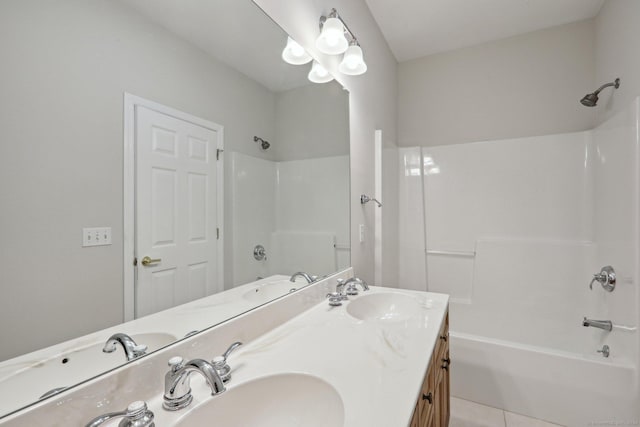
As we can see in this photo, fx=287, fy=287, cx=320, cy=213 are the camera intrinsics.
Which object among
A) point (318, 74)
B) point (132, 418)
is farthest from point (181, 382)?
point (318, 74)

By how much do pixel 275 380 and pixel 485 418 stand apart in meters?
1.68

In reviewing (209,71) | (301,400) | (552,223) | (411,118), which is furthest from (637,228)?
(209,71)

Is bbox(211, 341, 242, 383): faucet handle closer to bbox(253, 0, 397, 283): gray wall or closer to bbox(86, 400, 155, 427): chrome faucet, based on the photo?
bbox(86, 400, 155, 427): chrome faucet

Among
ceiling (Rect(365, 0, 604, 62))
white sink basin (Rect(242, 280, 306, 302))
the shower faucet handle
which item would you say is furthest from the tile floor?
ceiling (Rect(365, 0, 604, 62))

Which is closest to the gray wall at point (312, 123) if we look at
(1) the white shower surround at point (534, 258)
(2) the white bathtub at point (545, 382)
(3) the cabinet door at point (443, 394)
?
(3) the cabinet door at point (443, 394)

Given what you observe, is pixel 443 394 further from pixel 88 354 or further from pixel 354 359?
pixel 88 354

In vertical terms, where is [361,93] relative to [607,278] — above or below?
above

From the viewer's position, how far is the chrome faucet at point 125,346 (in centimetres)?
58

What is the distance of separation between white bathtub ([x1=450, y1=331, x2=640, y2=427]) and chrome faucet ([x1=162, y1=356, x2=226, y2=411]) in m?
1.76

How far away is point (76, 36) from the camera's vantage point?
534mm

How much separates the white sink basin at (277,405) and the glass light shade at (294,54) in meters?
1.18

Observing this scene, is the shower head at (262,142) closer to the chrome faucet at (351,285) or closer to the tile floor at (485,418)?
the chrome faucet at (351,285)

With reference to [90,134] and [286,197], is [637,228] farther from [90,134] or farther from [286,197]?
[90,134]

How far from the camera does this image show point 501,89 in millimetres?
2410
